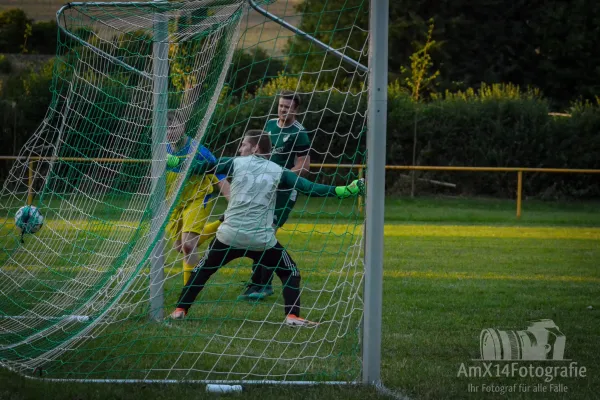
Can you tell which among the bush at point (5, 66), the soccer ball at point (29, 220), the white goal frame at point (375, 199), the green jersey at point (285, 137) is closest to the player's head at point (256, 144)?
the green jersey at point (285, 137)

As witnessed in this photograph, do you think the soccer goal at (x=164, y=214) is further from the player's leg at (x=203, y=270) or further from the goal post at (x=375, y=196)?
the player's leg at (x=203, y=270)

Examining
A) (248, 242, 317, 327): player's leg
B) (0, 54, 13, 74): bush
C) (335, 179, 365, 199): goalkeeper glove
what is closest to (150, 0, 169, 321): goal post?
(248, 242, 317, 327): player's leg

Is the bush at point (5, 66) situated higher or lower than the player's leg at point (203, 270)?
higher

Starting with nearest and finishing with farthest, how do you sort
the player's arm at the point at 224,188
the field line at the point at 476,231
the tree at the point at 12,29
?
the player's arm at the point at 224,188, the field line at the point at 476,231, the tree at the point at 12,29

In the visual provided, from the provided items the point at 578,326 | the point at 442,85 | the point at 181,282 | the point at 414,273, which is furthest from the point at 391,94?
the point at 578,326

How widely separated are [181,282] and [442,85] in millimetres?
23992

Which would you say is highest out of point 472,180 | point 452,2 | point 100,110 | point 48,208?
point 452,2

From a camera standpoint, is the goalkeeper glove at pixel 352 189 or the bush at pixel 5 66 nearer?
the goalkeeper glove at pixel 352 189

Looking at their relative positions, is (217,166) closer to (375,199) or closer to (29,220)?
(375,199)

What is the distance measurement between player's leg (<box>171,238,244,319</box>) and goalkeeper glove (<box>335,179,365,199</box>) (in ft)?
3.18

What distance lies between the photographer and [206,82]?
A: 6.36 meters

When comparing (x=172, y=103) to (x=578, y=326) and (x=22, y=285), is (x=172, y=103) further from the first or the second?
(x=578, y=326)

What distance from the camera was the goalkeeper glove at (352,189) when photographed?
5.54 m

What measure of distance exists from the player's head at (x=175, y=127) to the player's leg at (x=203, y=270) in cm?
84
